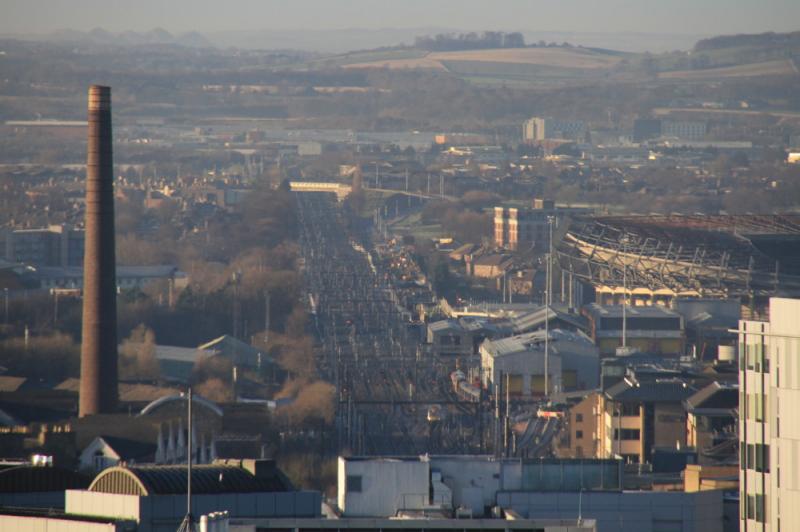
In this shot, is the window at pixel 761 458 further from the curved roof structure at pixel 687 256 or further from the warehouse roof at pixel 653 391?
the curved roof structure at pixel 687 256

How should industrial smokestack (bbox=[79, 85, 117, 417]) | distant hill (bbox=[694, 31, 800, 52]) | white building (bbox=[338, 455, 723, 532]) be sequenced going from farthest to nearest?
distant hill (bbox=[694, 31, 800, 52])
industrial smokestack (bbox=[79, 85, 117, 417])
white building (bbox=[338, 455, 723, 532])

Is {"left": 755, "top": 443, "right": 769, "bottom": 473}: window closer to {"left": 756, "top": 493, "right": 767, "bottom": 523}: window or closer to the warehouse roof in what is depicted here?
{"left": 756, "top": 493, "right": 767, "bottom": 523}: window

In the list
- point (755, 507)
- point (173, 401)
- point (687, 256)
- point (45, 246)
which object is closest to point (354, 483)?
point (755, 507)

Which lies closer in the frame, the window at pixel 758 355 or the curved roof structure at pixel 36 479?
the window at pixel 758 355

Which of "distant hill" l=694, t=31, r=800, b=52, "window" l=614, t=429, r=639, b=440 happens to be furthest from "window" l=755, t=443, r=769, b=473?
"distant hill" l=694, t=31, r=800, b=52

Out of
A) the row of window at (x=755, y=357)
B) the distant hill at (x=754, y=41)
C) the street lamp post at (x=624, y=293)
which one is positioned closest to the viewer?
the row of window at (x=755, y=357)

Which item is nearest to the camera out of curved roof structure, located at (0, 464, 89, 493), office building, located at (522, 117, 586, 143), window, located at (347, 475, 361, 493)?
window, located at (347, 475, 361, 493)

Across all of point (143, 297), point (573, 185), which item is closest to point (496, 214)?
point (573, 185)

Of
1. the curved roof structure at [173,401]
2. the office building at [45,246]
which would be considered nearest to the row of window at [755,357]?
the curved roof structure at [173,401]

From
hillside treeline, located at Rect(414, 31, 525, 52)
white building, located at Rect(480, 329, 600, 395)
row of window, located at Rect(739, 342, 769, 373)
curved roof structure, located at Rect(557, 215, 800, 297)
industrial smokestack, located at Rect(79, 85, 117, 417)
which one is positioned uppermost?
row of window, located at Rect(739, 342, 769, 373)
